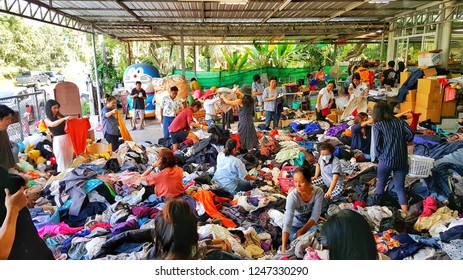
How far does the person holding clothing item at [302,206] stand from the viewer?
3.07 metres

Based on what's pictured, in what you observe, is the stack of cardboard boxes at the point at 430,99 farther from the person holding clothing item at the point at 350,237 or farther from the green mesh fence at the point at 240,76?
the person holding clothing item at the point at 350,237

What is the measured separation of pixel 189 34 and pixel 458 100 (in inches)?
346

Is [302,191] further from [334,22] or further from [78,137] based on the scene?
[334,22]

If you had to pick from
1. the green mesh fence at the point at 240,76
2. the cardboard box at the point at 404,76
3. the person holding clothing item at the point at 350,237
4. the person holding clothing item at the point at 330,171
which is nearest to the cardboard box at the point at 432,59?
the cardboard box at the point at 404,76

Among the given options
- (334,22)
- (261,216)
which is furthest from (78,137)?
(334,22)

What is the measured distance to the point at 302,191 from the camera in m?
3.13

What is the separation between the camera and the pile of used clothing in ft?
10.0

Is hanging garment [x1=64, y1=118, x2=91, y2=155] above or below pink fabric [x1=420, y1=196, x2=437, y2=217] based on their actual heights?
above

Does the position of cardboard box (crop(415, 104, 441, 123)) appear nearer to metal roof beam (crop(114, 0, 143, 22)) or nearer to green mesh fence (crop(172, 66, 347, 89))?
green mesh fence (crop(172, 66, 347, 89))

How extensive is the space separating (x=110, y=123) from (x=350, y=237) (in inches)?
223

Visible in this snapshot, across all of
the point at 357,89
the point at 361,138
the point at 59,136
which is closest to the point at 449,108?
the point at 357,89

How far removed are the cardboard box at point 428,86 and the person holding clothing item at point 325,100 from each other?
202 centimetres

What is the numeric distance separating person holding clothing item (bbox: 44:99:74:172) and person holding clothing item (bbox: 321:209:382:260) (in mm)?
4356

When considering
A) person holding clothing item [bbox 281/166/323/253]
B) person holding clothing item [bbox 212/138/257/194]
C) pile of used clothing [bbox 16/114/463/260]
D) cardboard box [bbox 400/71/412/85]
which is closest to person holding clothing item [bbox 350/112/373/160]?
pile of used clothing [bbox 16/114/463/260]
